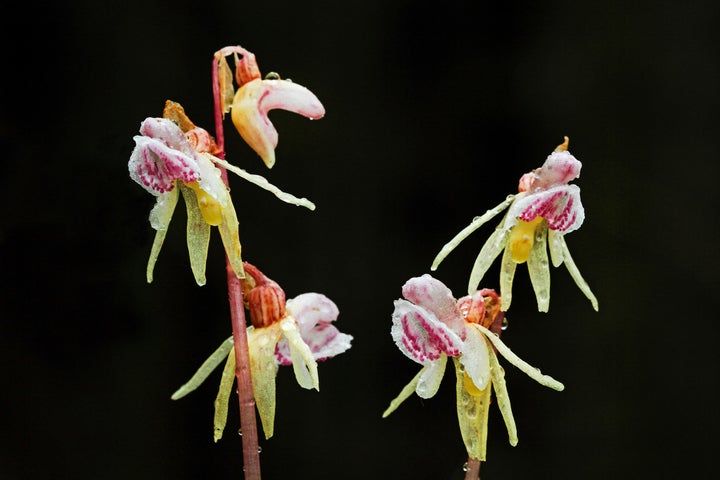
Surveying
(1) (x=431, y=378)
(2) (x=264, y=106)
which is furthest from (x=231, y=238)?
(1) (x=431, y=378)

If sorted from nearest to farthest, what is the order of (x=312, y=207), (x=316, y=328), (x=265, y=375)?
(x=312, y=207) < (x=265, y=375) < (x=316, y=328)

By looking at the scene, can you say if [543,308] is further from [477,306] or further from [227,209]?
[227,209]

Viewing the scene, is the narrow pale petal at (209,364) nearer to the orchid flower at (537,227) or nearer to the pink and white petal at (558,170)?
the orchid flower at (537,227)

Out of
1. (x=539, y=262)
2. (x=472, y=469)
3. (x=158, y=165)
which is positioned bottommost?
(x=472, y=469)

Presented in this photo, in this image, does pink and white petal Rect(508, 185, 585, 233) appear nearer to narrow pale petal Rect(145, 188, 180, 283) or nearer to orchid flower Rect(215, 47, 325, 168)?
orchid flower Rect(215, 47, 325, 168)

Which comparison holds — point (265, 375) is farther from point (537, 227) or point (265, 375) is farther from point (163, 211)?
point (537, 227)

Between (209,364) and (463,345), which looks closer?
(463,345)
